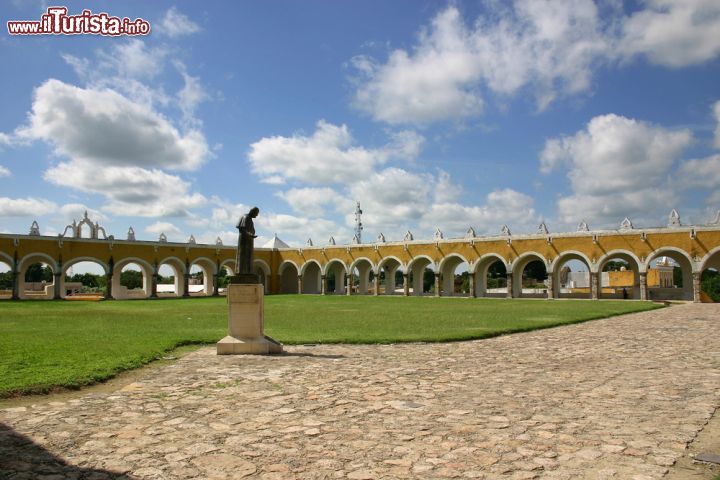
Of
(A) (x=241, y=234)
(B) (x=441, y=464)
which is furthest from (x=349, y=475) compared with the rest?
(A) (x=241, y=234)

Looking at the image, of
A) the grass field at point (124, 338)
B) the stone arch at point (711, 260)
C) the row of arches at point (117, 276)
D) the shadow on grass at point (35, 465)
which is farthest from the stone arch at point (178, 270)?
the shadow on grass at point (35, 465)

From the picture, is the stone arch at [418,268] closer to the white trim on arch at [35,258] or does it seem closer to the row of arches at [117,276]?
the row of arches at [117,276]

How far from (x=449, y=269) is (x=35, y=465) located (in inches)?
1501

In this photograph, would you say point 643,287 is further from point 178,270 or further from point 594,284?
point 178,270

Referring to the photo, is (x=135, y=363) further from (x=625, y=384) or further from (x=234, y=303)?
(x=625, y=384)

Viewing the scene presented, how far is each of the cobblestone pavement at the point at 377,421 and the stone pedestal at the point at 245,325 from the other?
1.02 metres

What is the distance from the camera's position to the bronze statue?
31.6 feet

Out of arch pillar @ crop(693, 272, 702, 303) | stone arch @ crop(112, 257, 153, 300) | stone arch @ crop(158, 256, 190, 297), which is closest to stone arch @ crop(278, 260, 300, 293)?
stone arch @ crop(158, 256, 190, 297)

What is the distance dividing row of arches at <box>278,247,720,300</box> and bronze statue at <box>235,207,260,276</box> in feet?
89.4

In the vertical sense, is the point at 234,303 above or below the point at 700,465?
above

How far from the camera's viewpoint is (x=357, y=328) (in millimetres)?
12930

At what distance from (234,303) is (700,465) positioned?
24.1 ft

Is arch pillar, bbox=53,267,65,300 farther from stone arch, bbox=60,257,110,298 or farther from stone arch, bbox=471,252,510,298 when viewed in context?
stone arch, bbox=471,252,510,298

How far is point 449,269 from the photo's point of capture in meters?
40.4
